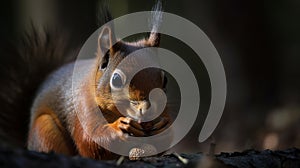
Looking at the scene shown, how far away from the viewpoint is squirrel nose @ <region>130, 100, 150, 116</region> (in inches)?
73.5

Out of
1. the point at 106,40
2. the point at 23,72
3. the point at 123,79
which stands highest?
the point at 23,72

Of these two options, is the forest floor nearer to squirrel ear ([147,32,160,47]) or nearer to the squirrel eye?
the squirrel eye

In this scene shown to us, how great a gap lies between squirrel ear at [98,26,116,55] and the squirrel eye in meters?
0.15

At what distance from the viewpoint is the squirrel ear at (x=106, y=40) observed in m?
2.15

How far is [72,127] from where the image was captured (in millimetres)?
2277

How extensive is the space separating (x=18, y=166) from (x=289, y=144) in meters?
1.80

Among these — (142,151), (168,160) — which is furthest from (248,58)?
(168,160)

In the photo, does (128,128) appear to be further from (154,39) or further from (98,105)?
(154,39)

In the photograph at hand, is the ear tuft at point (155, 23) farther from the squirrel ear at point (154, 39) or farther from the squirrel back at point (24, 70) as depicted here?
the squirrel back at point (24, 70)

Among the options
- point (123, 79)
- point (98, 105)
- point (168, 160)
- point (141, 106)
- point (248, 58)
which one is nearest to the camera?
point (168, 160)

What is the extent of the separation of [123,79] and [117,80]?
0.11ft

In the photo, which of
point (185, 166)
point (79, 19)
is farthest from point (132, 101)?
point (79, 19)

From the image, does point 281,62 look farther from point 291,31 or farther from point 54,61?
point 54,61

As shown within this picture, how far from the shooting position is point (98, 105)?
2.09 metres
